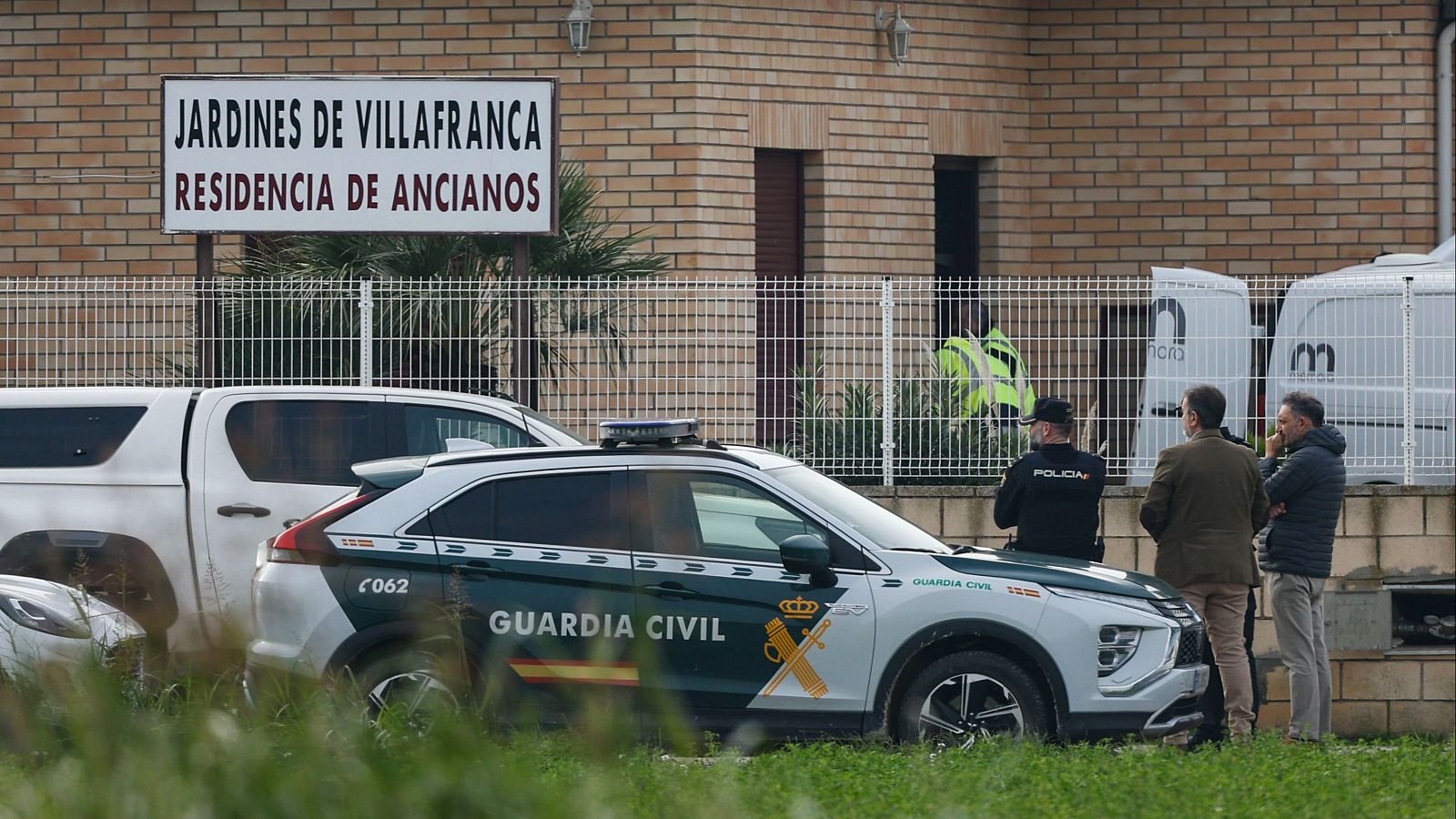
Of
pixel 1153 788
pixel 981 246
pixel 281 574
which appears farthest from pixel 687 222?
pixel 1153 788

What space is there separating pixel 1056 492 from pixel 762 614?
2257mm

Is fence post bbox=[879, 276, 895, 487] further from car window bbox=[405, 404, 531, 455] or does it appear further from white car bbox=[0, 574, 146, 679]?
white car bbox=[0, 574, 146, 679]

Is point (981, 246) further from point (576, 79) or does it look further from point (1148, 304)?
point (1148, 304)

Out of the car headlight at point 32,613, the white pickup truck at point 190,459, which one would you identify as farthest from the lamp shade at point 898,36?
the car headlight at point 32,613

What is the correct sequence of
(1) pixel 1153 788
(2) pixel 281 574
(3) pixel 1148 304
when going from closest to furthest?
(1) pixel 1153 788, (2) pixel 281 574, (3) pixel 1148 304

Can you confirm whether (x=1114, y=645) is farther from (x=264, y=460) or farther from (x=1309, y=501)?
(x=264, y=460)

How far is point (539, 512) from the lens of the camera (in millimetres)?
8242

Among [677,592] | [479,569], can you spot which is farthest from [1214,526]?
[479,569]

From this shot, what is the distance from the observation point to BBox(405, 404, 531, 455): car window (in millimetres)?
10273

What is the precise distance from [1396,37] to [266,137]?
A: 10660mm

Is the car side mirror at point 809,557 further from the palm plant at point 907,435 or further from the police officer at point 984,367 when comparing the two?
the police officer at point 984,367

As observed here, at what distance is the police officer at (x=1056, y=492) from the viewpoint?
966 centimetres

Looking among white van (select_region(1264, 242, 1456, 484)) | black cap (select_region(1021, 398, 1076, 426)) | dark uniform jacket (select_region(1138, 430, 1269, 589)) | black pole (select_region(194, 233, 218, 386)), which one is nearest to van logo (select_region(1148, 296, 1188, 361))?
white van (select_region(1264, 242, 1456, 484))

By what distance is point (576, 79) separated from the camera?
16.4 metres
